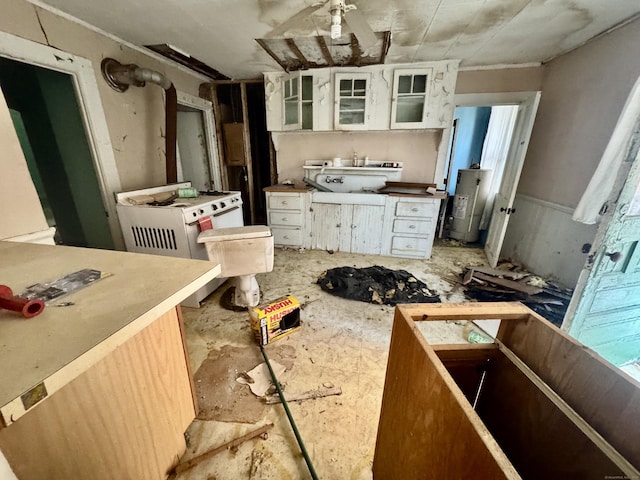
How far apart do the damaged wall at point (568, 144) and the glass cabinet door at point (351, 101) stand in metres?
1.96

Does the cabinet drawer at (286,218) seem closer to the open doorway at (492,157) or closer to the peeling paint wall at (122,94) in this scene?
the peeling paint wall at (122,94)

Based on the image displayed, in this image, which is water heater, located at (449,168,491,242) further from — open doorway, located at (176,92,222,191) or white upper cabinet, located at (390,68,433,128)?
open doorway, located at (176,92,222,191)

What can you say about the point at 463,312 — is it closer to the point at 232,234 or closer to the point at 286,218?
the point at 232,234

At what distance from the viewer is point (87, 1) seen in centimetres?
175

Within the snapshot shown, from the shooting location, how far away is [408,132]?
3.35 m

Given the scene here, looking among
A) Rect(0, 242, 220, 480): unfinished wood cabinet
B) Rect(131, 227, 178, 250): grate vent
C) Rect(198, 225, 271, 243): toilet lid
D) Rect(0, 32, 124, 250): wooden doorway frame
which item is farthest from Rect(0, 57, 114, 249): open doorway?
Rect(0, 242, 220, 480): unfinished wood cabinet

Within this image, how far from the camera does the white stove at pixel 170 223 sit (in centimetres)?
198

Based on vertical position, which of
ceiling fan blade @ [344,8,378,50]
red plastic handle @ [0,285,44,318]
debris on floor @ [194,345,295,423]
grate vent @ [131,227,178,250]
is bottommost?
debris on floor @ [194,345,295,423]

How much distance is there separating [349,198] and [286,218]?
905 mm

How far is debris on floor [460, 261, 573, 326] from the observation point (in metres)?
2.18

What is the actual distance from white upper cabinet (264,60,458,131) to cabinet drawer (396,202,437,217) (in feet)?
3.11

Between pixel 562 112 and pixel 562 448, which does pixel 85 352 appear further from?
pixel 562 112

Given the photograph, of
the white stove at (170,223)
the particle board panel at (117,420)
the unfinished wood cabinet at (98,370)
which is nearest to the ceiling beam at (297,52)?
the white stove at (170,223)

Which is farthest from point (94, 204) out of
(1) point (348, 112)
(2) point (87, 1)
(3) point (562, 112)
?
(3) point (562, 112)
